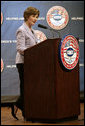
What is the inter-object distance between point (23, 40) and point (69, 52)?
1.60 feet

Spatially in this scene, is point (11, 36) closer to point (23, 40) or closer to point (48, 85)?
point (23, 40)

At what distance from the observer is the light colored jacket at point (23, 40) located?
10.3ft

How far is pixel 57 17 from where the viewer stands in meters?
5.33

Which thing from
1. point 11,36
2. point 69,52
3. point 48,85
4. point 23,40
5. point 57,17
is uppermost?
point 57,17

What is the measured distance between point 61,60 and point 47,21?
2.53 metres

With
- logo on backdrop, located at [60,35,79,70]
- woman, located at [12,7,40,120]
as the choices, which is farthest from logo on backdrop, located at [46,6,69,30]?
logo on backdrop, located at [60,35,79,70]

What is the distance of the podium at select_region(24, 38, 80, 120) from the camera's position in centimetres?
289

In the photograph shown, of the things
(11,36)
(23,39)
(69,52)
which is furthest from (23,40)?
(11,36)

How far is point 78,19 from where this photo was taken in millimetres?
5426

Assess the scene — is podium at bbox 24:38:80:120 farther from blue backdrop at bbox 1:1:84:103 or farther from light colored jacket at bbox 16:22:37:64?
blue backdrop at bbox 1:1:84:103

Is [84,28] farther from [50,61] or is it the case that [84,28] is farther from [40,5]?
[50,61]

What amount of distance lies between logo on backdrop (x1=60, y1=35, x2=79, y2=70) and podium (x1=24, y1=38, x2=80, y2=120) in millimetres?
50

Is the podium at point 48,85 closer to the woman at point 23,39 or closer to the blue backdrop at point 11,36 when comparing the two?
the woman at point 23,39

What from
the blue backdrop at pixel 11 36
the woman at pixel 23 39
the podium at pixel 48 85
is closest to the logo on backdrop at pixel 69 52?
the podium at pixel 48 85
